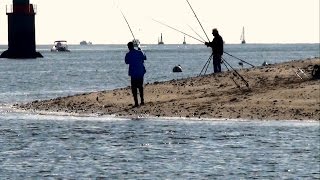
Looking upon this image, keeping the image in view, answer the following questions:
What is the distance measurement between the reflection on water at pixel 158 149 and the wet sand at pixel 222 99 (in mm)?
1689

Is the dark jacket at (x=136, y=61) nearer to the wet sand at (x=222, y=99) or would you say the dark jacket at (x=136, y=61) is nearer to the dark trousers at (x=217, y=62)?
the wet sand at (x=222, y=99)

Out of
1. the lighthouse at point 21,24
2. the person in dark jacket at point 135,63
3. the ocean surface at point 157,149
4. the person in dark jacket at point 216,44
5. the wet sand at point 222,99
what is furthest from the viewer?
the lighthouse at point 21,24

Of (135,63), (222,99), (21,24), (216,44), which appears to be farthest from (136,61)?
(21,24)

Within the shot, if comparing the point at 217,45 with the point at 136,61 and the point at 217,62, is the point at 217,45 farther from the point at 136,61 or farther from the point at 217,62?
the point at 136,61

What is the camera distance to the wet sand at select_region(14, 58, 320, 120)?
95.6 ft

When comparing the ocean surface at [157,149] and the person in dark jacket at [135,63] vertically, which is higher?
the person in dark jacket at [135,63]

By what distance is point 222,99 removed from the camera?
31328mm

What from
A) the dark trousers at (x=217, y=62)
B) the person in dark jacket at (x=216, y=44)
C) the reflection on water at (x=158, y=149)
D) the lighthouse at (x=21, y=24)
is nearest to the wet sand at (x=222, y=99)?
the dark trousers at (x=217, y=62)

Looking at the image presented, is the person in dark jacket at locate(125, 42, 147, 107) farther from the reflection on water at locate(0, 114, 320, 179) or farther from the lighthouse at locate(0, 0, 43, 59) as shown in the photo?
the lighthouse at locate(0, 0, 43, 59)

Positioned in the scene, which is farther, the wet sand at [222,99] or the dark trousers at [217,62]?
the dark trousers at [217,62]

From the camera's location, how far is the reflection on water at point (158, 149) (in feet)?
60.8

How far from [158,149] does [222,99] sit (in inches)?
382

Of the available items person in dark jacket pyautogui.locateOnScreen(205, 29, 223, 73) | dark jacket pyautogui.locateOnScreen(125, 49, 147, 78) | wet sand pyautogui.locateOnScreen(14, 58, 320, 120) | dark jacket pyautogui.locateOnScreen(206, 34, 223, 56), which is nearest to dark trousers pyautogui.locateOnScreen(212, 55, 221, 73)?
person in dark jacket pyautogui.locateOnScreen(205, 29, 223, 73)

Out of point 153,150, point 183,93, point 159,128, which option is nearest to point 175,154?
point 153,150
